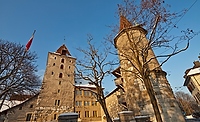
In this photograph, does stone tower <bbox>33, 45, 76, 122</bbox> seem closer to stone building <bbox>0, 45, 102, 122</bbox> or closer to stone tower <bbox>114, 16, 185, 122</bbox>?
stone building <bbox>0, 45, 102, 122</bbox>

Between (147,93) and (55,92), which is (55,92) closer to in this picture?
(55,92)

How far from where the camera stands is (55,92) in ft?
92.4

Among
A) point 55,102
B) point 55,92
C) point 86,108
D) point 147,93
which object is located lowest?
point 147,93

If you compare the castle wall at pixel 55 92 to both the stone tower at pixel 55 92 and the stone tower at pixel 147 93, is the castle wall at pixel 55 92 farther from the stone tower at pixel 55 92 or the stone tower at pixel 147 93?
the stone tower at pixel 147 93

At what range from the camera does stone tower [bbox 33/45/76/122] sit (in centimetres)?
2465

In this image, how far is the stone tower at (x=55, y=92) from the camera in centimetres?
2465

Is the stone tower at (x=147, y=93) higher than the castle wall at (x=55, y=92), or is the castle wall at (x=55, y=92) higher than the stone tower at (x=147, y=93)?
the castle wall at (x=55, y=92)

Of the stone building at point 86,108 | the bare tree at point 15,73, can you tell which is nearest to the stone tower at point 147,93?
the bare tree at point 15,73

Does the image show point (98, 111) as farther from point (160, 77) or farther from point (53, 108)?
point (160, 77)

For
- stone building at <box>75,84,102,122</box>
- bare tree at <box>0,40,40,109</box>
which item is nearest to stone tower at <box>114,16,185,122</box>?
bare tree at <box>0,40,40,109</box>

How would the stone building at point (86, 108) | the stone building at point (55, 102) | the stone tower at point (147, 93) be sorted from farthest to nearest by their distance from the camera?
the stone building at point (86, 108)
the stone building at point (55, 102)
the stone tower at point (147, 93)

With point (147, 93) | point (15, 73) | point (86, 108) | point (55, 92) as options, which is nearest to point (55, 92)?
point (55, 92)

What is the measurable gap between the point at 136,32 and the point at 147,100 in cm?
727

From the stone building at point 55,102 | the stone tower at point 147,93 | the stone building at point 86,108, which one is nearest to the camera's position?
the stone tower at point 147,93
